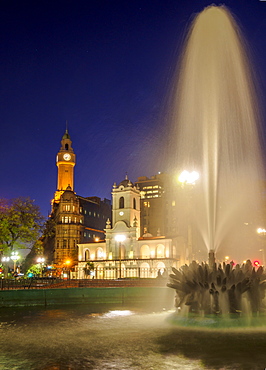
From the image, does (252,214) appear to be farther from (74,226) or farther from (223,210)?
(74,226)

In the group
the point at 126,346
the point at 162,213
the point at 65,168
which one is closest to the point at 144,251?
the point at 162,213

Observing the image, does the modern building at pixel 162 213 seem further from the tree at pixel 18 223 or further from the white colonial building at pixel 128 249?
the tree at pixel 18 223

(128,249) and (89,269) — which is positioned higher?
(128,249)

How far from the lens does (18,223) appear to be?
4981cm

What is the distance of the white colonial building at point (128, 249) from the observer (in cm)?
8469

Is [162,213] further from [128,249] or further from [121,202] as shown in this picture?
[128,249]

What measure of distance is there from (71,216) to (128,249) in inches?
1063

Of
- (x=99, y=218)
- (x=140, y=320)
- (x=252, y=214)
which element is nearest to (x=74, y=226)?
(x=99, y=218)

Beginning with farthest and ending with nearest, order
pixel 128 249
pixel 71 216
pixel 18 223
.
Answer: pixel 71 216, pixel 128 249, pixel 18 223

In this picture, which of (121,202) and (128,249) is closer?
(128,249)

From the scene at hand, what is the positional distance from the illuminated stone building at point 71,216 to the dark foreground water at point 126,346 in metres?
88.7

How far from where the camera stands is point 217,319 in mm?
16859

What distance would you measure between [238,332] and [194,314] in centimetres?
287

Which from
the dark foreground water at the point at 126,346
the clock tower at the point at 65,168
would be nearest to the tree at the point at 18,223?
the dark foreground water at the point at 126,346
